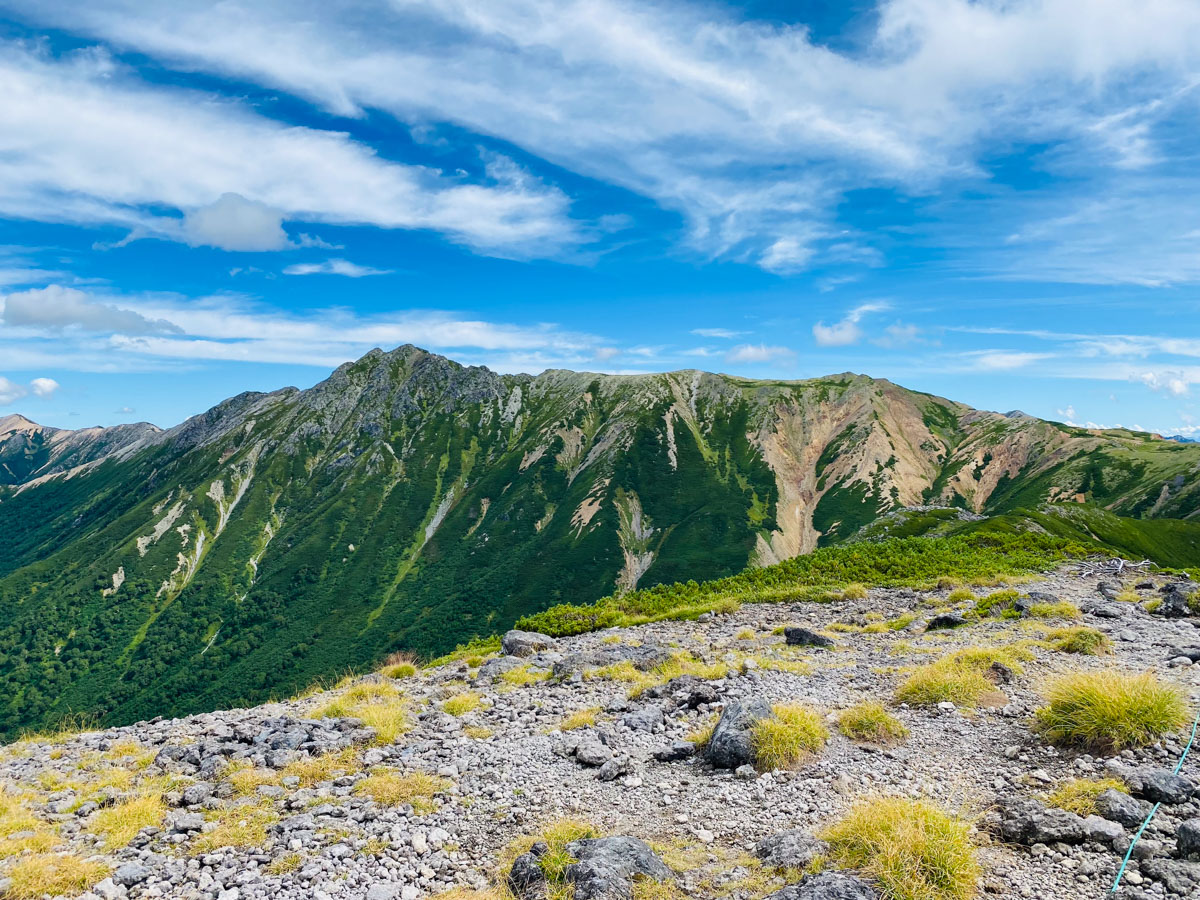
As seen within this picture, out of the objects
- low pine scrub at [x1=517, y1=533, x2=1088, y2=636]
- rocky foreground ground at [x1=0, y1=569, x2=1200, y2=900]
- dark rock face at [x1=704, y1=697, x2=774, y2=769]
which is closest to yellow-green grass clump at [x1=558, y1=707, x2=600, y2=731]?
rocky foreground ground at [x1=0, y1=569, x2=1200, y2=900]

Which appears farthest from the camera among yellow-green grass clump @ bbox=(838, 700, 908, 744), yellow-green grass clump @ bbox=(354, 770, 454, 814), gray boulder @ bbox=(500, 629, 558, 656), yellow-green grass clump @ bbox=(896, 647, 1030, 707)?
gray boulder @ bbox=(500, 629, 558, 656)

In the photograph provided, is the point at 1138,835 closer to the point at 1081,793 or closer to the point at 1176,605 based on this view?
the point at 1081,793

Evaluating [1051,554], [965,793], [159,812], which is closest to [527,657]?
[159,812]

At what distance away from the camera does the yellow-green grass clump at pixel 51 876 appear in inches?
346

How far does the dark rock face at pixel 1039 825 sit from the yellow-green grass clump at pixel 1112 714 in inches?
117

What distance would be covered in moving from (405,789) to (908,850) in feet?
29.5

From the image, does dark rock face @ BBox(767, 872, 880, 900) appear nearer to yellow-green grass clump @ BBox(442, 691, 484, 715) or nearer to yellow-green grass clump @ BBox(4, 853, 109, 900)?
yellow-green grass clump @ BBox(4, 853, 109, 900)

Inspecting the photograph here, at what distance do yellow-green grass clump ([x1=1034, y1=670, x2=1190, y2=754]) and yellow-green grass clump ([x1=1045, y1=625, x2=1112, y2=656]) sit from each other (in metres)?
5.95

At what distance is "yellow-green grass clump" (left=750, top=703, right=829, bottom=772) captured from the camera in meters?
11.6

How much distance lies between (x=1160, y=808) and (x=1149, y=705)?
3119 mm

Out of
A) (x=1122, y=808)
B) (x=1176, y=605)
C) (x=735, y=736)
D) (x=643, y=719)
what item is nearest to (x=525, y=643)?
(x=643, y=719)

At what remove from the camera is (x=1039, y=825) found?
833 cm

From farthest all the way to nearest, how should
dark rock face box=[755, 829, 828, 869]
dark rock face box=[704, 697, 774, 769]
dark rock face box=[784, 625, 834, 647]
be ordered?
1. dark rock face box=[784, 625, 834, 647]
2. dark rock face box=[704, 697, 774, 769]
3. dark rock face box=[755, 829, 828, 869]

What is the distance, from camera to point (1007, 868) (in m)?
7.70
